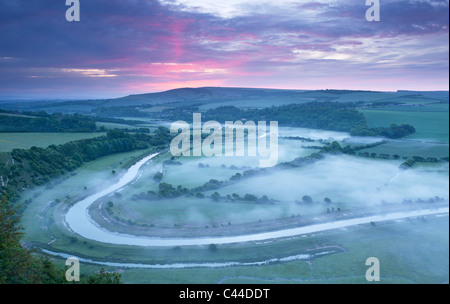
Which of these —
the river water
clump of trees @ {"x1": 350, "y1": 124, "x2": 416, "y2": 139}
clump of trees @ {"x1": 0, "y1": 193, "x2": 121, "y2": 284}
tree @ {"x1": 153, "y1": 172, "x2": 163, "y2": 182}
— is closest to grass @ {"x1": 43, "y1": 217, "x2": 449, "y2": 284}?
the river water

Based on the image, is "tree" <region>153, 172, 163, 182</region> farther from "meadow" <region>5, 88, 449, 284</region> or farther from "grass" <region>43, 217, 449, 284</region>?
→ "grass" <region>43, 217, 449, 284</region>

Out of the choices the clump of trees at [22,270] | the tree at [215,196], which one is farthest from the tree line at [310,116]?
the clump of trees at [22,270]

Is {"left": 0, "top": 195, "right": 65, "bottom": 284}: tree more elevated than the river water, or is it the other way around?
{"left": 0, "top": 195, "right": 65, "bottom": 284}: tree

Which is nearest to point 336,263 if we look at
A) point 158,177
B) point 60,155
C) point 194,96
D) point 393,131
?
point 393,131

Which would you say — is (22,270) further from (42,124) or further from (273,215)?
(42,124)

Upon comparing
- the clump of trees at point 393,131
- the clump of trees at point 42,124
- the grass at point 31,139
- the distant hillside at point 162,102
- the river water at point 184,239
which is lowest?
the river water at point 184,239

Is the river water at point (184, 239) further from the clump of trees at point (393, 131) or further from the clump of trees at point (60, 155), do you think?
the clump of trees at point (60, 155)

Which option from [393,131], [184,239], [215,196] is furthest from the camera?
[215,196]

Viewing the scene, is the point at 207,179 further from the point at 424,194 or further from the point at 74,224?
the point at 424,194
